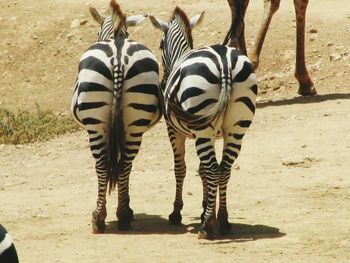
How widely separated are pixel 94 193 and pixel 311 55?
7300mm

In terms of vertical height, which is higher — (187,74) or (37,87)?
(187,74)

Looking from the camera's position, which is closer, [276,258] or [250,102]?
[276,258]

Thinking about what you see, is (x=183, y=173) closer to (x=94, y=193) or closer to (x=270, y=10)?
(x=94, y=193)

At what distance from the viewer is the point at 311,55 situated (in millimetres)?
17578

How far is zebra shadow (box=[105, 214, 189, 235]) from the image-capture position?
30.8 feet

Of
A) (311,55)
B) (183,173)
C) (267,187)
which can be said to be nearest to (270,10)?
(311,55)

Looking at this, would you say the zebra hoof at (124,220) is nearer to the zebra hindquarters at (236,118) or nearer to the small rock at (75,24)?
the zebra hindquarters at (236,118)

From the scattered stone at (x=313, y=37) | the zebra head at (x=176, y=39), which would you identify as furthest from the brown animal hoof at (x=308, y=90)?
the zebra head at (x=176, y=39)

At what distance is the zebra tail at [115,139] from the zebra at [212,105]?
411 mm

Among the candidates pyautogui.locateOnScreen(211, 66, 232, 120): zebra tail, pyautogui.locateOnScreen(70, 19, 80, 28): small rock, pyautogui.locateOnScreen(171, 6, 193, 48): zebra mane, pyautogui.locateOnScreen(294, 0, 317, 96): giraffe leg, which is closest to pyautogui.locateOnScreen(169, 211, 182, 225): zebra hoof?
pyautogui.locateOnScreen(211, 66, 232, 120): zebra tail

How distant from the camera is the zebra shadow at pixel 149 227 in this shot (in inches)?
370

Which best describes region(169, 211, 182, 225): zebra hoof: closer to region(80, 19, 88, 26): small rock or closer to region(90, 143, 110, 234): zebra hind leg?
region(90, 143, 110, 234): zebra hind leg

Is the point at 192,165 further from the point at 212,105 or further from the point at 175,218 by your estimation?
the point at 212,105

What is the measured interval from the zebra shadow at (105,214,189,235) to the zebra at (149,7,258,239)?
41cm
